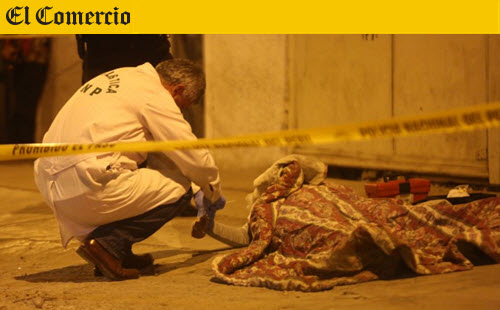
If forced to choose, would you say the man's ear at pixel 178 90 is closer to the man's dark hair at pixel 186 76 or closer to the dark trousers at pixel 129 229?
the man's dark hair at pixel 186 76

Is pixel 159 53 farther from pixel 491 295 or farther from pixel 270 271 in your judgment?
pixel 491 295

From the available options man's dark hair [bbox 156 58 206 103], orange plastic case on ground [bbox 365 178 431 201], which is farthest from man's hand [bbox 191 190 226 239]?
orange plastic case on ground [bbox 365 178 431 201]

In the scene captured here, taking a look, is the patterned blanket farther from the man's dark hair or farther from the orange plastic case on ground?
the man's dark hair

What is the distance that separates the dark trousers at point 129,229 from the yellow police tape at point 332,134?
44cm

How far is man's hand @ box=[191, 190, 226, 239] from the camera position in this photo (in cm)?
485

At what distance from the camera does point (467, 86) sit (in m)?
6.77

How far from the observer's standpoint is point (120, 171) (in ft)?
15.1

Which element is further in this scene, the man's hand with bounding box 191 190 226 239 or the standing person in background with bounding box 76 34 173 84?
the standing person in background with bounding box 76 34 173 84

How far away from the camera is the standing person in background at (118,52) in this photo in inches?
257

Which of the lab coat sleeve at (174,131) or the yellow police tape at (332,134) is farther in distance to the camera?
the lab coat sleeve at (174,131)

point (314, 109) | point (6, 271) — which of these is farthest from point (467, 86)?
point (6, 271)

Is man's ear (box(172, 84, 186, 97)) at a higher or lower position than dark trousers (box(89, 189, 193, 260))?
higher

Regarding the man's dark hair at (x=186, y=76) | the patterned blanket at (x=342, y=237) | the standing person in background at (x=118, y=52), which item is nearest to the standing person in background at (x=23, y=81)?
the standing person in background at (x=118, y=52)

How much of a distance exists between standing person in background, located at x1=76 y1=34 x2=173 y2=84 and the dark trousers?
201cm
